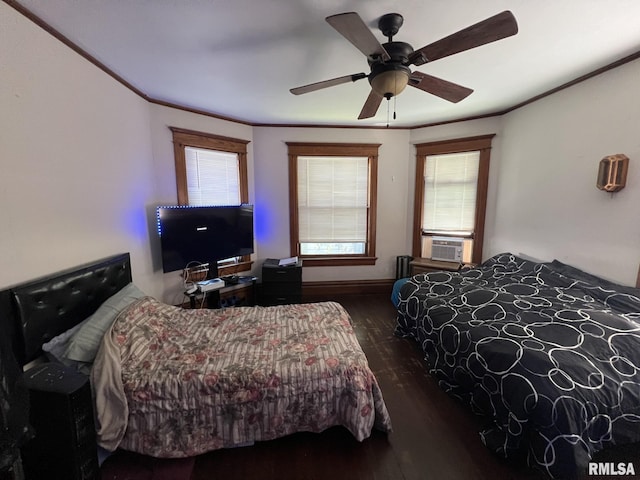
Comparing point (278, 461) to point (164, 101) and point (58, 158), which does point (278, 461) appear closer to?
point (58, 158)

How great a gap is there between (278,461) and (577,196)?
334cm

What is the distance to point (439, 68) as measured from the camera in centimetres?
225

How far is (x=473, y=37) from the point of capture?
1.37 m

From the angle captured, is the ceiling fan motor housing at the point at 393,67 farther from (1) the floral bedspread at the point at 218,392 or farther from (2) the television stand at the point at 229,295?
(2) the television stand at the point at 229,295

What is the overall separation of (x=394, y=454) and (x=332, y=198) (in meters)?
3.16

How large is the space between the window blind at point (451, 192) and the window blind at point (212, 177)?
9.20 ft

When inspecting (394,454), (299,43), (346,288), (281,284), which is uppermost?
(299,43)

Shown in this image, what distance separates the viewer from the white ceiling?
1502mm

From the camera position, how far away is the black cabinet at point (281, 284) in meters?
3.63

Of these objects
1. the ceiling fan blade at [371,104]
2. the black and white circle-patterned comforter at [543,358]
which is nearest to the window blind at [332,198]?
the ceiling fan blade at [371,104]

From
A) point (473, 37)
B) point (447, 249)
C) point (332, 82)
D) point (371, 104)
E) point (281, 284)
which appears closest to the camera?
point (473, 37)

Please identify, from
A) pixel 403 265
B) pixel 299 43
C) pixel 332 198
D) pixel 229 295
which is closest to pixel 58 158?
pixel 299 43

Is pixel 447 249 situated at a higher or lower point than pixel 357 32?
lower

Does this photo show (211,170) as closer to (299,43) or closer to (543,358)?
(299,43)
